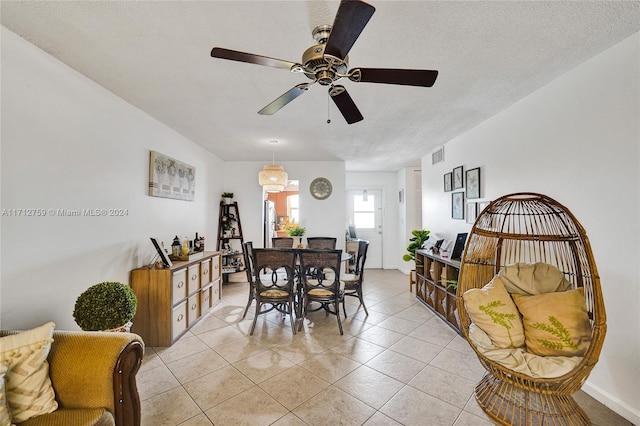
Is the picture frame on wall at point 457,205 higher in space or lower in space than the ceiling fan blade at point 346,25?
lower

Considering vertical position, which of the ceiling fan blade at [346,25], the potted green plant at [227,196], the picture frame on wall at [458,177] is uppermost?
the ceiling fan blade at [346,25]

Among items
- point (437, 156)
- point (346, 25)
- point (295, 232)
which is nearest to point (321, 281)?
point (295, 232)

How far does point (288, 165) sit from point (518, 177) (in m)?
3.88

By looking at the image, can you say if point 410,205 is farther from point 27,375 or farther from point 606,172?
point 27,375

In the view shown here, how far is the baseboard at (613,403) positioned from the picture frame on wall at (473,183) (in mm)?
1992

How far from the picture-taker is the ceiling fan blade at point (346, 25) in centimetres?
107

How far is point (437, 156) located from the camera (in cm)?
450

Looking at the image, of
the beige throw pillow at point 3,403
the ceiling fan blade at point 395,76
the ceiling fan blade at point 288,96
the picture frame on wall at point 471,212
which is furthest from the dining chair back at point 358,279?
the beige throw pillow at point 3,403

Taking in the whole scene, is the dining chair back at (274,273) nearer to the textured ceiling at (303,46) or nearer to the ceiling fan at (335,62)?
the textured ceiling at (303,46)

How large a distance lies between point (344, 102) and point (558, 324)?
1.91 m

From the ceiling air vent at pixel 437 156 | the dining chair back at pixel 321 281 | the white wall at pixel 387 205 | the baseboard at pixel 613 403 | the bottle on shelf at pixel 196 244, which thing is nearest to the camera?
the baseboard at pixel 613 403

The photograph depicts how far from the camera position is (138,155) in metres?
2.91

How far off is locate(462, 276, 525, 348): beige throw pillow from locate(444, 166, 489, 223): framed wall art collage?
5.49 ft

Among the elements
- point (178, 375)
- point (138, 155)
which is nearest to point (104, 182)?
point (138, 155)
